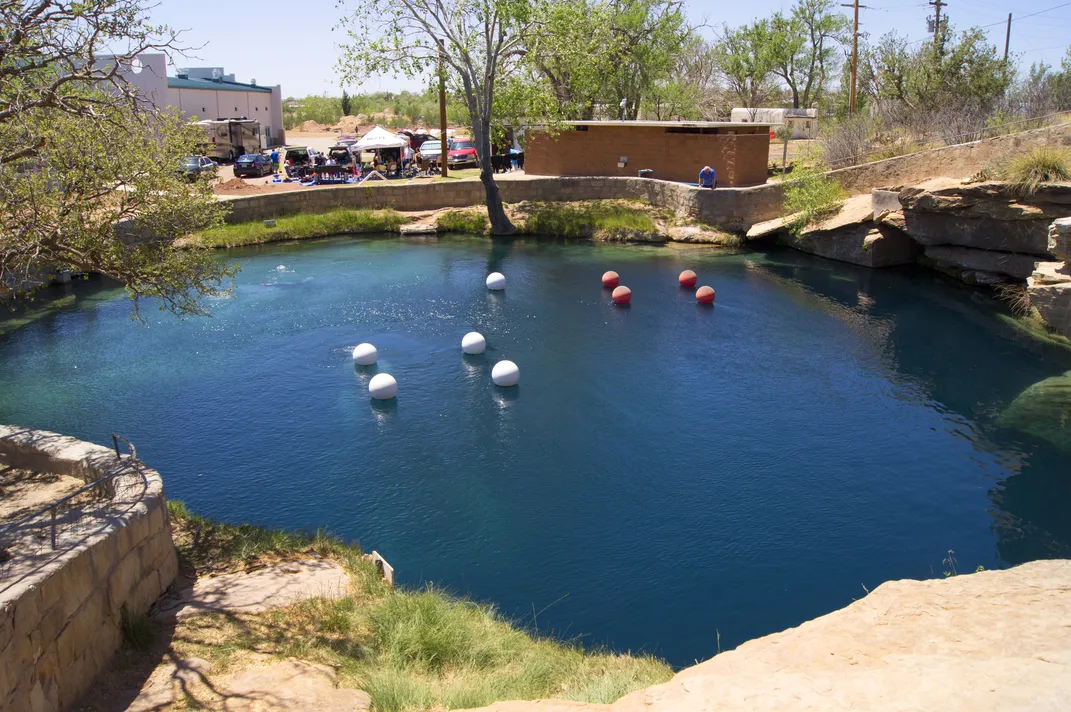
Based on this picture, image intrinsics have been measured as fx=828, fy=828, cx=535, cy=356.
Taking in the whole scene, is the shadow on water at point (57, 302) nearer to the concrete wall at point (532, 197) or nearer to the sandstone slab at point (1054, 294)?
the concrete wall at point (532, 197)

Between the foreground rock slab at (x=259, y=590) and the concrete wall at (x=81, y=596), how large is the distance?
1.10 ft

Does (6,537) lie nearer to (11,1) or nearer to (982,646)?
(11,1)

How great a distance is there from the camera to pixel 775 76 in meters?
62.8

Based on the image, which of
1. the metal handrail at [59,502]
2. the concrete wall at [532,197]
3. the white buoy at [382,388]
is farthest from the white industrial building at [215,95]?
the metal handrail at [59,502]

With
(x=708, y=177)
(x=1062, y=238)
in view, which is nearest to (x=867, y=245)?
(x=708, y=177)

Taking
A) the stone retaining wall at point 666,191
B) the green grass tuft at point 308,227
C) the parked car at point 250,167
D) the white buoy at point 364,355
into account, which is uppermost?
the parked car at point 250,167

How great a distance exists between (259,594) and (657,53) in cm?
4197

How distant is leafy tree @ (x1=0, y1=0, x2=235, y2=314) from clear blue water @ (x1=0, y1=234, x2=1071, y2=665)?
3.92 m

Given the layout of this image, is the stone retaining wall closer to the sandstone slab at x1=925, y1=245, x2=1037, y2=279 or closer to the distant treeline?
the sandstone slab at x1=925, y1=245, x2=1037, y2=279

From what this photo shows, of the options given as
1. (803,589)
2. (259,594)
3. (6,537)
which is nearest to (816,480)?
(803,589)

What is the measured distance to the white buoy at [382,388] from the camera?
697 inches

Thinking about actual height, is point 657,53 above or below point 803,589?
above

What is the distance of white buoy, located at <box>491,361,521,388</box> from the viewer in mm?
18469

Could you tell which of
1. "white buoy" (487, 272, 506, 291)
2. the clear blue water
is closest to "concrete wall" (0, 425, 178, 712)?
the clear blue water
